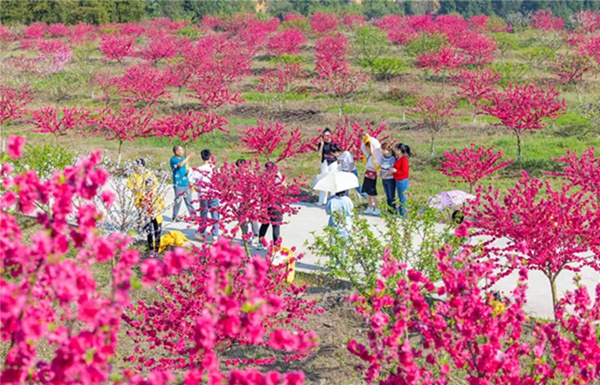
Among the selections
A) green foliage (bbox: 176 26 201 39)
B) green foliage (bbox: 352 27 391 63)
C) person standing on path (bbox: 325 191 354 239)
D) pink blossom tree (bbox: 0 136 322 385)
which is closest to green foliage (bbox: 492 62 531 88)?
green foliage (bbox: 352 27 391 63)

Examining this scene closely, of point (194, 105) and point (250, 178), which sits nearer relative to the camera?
point (250, 178)

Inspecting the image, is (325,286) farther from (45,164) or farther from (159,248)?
(45,164)

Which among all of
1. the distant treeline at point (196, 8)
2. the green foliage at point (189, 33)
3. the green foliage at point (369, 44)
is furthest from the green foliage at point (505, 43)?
the distant treeline at point (196, 8)

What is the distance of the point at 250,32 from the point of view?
1673 inches

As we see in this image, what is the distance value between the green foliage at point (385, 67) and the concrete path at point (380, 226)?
1732 centimetres

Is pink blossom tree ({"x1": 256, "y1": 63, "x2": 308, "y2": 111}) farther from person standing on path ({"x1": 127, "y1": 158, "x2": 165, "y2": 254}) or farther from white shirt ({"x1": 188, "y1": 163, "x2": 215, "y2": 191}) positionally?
person standing on path ({"x1": 127, "y1": 158, "x2": 165, "y2": 254})

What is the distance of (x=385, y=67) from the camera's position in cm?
2928

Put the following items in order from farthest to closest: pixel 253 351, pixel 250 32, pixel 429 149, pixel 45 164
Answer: pixel 250 32 < pixel 429 149 < pixel 45 164 < pixel 253 351

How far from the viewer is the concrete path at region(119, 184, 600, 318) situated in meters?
8.46

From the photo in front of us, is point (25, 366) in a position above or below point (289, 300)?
above

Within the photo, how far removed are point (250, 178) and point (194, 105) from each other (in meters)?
18.5

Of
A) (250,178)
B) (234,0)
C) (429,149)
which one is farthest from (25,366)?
(234,0)

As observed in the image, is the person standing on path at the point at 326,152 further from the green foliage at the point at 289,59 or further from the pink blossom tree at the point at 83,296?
the green foliage at the point at 289,59

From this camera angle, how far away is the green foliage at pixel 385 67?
2925 centimetres
